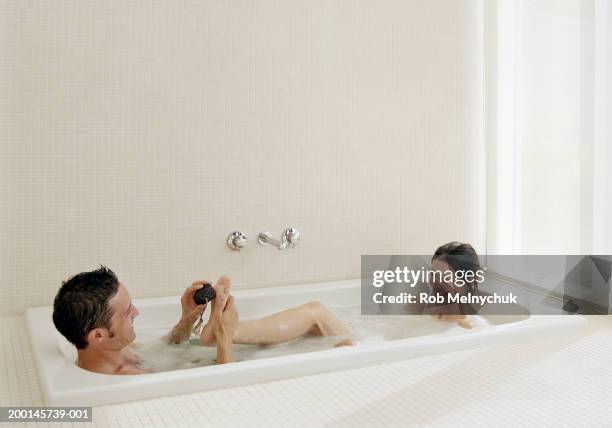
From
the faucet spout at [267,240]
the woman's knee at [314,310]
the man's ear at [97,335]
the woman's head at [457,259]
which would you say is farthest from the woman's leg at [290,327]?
the man's ear at [97,335]

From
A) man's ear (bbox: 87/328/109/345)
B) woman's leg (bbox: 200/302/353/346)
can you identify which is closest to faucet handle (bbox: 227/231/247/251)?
woman's leg (bbox: 200/302/353/346)

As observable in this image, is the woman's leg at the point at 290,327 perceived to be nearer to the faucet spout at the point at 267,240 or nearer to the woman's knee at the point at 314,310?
the woman's knee at the point at 314,310

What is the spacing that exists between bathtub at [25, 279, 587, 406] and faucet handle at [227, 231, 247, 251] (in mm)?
216

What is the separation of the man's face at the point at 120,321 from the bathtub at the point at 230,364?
0.49 feet

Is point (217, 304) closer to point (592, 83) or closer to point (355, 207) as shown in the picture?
point (355, 207)

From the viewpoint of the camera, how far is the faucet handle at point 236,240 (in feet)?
9.81

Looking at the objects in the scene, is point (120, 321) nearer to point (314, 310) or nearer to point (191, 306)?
point (191, 306)

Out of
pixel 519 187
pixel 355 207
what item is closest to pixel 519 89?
pixel 519 187

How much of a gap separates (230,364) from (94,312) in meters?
0.45

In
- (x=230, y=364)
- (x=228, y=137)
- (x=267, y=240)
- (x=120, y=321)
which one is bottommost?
(x=230, y=364)

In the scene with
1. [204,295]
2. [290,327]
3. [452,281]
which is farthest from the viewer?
[452,281]

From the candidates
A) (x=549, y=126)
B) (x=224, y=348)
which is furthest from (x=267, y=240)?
(x=549, y=126)

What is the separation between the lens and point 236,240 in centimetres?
299

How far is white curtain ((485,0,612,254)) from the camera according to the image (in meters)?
2.63
